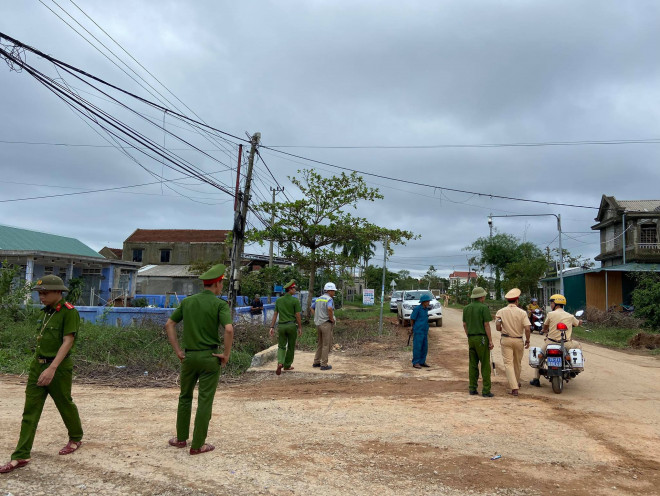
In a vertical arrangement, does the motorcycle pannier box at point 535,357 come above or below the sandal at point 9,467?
above

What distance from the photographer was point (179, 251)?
163ft

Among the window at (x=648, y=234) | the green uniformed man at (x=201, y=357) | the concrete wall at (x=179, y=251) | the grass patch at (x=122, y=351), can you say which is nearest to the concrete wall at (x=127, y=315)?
the grass patch at (x=122, y=351)

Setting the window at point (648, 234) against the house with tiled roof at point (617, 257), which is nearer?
the house with tiled roof at point (617, 257)

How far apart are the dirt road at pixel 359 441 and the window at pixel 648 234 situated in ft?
99.8

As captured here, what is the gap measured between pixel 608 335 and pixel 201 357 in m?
19.8

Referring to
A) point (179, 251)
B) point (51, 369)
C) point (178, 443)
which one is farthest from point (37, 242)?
point (178, 443)

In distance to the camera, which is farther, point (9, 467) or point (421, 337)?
point (421, 337)

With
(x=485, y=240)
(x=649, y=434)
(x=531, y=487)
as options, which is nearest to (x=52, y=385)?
(x=531, y=487)

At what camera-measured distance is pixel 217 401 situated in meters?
7.48

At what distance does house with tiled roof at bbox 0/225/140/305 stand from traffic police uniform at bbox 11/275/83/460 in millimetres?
21743

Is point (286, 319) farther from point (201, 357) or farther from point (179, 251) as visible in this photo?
point (179, 251)

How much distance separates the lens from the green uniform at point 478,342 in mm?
7891

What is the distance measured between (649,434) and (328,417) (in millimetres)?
3759

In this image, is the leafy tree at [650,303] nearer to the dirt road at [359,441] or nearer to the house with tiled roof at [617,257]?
the house with tiled roof at [617,257]
